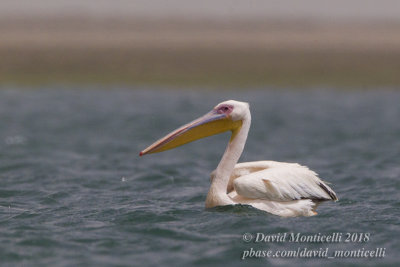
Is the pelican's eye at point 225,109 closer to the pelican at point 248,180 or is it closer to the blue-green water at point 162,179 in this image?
the pelican at point 248,180

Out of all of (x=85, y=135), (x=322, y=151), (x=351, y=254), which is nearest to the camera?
(x=351, y=254)

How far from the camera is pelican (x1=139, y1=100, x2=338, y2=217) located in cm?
645

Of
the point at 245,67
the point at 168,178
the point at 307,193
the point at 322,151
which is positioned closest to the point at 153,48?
the point at 245,67

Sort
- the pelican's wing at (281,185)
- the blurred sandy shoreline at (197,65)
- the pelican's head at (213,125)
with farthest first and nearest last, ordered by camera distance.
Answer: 1. the blurred sandy shoreline at (197,65)
2. the pelican's head at (213,125)
3. the pelican's wing at (281,185)

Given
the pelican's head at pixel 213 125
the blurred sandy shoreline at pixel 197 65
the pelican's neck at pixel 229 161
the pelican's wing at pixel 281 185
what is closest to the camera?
the pelican's wing at pixel 281 185

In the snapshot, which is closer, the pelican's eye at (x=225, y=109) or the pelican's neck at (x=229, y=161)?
the pelican's neck at (x=229, y=161)

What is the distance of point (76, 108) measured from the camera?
17125 mm

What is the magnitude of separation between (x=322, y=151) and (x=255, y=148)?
3.70 feet

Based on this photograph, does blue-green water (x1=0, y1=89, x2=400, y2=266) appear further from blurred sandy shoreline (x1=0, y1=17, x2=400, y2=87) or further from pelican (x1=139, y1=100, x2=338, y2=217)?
blurred sandy shoreline (x1=0, y1=17, x2=400, y2=87)

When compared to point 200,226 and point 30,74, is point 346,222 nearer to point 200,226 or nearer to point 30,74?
point 200,226

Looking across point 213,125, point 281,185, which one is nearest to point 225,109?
point 213,125

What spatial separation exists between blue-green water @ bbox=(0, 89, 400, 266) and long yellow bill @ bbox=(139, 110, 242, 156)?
623mm

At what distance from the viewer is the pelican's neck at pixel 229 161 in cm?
674

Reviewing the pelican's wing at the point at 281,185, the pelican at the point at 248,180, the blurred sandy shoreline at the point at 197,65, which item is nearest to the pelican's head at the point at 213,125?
the pelican at the point at 248,180
